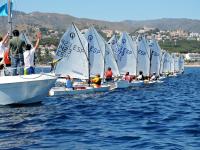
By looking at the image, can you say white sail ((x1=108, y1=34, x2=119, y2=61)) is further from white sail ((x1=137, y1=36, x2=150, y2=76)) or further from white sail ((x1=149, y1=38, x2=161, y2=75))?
white sail ((x1=149, y1=38, x2=161, y2=75))

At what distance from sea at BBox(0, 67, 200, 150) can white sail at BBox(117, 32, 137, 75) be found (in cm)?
2805

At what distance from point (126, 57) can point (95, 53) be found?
11.0 meters

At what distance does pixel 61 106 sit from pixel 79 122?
7467 millimetres

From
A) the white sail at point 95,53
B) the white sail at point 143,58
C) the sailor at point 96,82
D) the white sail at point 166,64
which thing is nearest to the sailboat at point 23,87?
the sailor at point 96,82

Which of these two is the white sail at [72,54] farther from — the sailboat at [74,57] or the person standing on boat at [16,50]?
the person standing on boat at [16,50]

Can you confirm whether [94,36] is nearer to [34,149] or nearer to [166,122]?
[166,122]

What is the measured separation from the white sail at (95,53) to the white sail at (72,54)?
2274mm

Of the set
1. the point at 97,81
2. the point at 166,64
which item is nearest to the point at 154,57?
the point at 97,81

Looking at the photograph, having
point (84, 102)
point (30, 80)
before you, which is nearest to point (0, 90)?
point (30, 80)

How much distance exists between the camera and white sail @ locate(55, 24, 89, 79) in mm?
42188

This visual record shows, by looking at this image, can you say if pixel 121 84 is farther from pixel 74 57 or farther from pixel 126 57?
pixel 126 57

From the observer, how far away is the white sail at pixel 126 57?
56.2 m

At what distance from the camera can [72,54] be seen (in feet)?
139

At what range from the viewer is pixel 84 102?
31.4m
